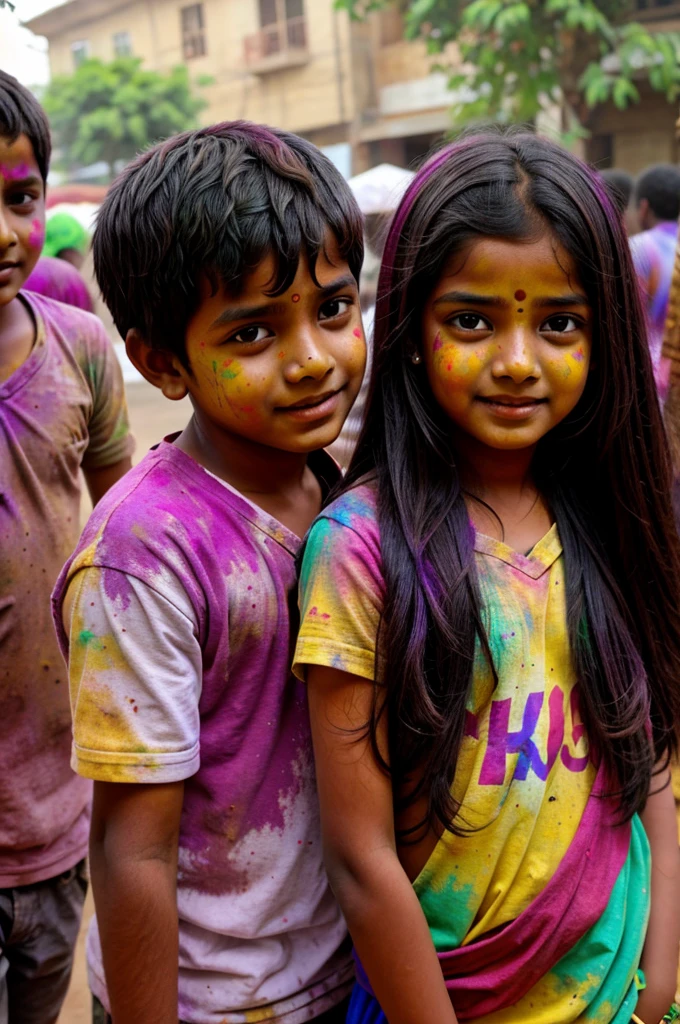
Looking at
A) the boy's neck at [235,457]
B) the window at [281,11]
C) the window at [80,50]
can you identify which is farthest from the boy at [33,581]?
the window at [80,50]

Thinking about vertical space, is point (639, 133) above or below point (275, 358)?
above

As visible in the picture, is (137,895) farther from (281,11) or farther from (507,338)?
(281,11)

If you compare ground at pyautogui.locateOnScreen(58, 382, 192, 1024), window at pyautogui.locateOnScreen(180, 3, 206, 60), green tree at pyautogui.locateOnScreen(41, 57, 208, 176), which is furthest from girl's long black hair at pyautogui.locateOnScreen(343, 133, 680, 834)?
window at pyautogui.locateOnScreen(180, 3, 206, 60)

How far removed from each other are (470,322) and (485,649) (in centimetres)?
40

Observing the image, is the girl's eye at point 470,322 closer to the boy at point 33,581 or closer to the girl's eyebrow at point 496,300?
the girl's eyebrow at point 496,300

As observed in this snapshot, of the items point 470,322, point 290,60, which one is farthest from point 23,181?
point 290,60

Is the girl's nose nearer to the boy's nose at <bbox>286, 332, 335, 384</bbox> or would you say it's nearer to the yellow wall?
the boy's nose at <bbox>286, 332, 335, 384</bbox>

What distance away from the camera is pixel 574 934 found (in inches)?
49.4

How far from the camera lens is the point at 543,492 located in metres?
1.43

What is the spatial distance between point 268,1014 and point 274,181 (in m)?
1.01

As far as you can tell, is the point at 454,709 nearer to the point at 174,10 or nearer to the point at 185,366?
the point at 185,366

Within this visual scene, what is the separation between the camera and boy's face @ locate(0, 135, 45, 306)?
163cm

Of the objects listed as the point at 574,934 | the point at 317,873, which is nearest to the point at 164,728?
the point at 317,873

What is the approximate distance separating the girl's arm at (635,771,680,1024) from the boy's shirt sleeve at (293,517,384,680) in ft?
1.79
